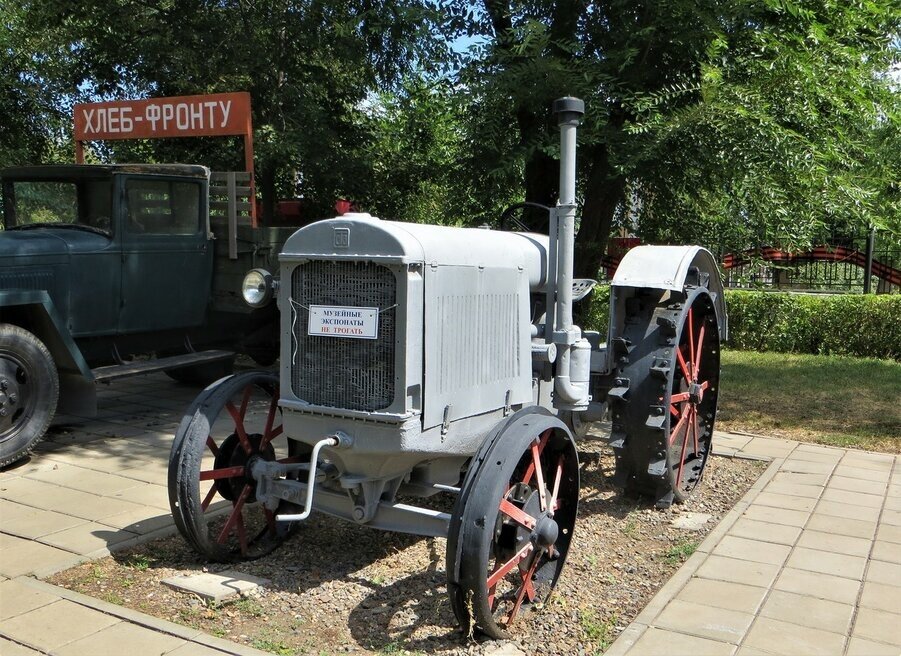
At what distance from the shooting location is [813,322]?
11727 mm

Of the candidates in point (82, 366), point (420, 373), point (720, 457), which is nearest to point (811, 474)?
point (720, 457)

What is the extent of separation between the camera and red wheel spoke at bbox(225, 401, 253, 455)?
3.95m

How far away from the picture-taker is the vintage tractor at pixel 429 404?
3.24 m

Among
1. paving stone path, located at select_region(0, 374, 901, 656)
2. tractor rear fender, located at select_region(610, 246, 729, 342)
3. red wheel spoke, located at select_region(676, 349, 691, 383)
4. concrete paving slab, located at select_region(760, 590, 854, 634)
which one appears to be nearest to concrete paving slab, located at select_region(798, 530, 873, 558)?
paving stone path, located at select_region(0, 374, 901, 656)

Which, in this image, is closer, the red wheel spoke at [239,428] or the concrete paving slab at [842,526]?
the red wheel spoke at [239,428]

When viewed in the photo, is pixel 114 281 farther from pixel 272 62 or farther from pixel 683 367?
pixel 683 367

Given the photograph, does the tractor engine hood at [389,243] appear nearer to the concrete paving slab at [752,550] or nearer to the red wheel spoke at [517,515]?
the red wheel spoke at [517,515]

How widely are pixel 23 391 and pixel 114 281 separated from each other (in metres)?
1.31

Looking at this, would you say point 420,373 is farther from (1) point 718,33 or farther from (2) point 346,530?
(1) point 718,33

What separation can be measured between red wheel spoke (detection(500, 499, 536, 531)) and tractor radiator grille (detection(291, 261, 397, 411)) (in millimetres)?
627

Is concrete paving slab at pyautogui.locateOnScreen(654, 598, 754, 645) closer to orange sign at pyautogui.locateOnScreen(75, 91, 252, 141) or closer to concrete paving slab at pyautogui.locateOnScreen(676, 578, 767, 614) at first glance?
concrete paving slab at pyautogui.locateOnScreen(676, 578, 767, 614)

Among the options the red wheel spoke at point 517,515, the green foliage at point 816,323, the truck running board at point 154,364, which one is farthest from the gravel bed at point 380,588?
the green foliage at point 816,323

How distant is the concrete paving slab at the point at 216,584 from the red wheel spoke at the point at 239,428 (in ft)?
1.97

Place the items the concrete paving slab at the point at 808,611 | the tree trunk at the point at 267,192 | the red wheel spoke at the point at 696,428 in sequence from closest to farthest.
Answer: the concrete paving slab at the point at 808,611, the red wheel spoke at the point at 696,428, the tree trunk at the point at 267,192
